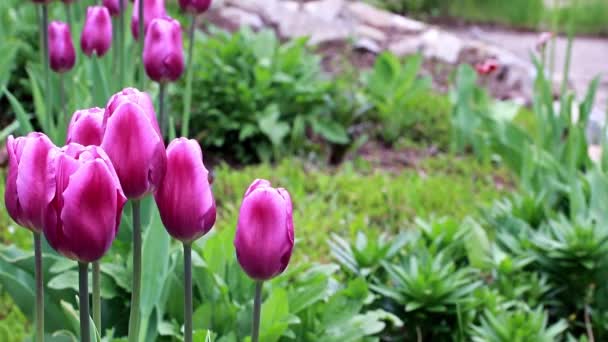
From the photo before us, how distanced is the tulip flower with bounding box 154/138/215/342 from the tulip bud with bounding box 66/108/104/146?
110mm

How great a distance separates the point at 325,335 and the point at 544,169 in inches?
52.2

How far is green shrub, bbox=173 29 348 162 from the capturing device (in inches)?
145

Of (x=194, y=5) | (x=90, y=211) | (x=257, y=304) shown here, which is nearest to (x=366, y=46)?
(x=194, y=5)

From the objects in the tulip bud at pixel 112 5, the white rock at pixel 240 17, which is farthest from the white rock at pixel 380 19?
the tulip bud at pixel 112 5

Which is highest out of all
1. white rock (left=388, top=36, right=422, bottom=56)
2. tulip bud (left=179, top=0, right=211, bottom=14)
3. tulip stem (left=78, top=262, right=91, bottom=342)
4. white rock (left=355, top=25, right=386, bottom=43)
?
tulip bud (left=179, top=0, right=211, bottom=14)

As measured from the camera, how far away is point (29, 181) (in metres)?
0.93

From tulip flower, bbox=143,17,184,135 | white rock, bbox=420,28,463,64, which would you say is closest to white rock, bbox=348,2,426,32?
white rock, bbox=420,28,463,64

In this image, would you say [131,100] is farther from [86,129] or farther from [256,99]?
[256,99]

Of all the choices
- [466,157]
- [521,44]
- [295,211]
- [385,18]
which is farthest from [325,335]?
[521,44]

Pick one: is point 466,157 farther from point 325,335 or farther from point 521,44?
point 521,44

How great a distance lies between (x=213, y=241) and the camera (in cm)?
185

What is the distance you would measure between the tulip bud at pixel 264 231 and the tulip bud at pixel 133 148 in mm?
130

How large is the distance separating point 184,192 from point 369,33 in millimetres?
4958

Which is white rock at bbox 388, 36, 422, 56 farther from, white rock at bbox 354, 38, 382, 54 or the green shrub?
the green shrub
